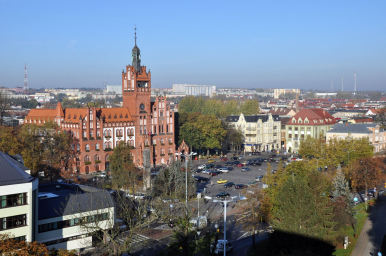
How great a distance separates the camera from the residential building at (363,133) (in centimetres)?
8512

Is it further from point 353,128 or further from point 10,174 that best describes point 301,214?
point 353,128

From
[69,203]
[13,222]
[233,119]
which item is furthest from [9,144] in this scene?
[233,119]

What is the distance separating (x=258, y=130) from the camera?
101 meters

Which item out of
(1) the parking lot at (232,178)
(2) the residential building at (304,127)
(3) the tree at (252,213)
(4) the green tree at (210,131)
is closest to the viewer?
(3) the tree at (252,213)

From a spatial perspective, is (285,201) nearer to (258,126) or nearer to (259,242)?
(259,242)

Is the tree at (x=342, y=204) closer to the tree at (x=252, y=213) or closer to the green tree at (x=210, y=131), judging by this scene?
the tree at (x=252, y=213)

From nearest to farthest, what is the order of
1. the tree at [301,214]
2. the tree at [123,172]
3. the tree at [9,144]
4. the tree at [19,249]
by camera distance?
the tree at [19,249]
the tree at [301,214]
the tree at [123,172]
the tree at [9,144]

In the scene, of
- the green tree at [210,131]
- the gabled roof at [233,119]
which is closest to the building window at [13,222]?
the green tree at [210,131]

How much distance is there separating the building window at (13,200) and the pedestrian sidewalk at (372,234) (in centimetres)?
2673

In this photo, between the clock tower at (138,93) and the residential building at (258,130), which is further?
the residential building at (258,130)

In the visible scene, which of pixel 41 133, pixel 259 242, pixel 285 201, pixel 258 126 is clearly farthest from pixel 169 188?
pixel 258 126

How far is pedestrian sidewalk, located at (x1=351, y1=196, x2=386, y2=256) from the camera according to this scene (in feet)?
120

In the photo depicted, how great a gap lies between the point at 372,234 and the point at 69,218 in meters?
28.0

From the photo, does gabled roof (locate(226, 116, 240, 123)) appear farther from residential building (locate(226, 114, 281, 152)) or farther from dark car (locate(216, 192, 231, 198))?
dark car (locate(216, 192, 231, 198))
